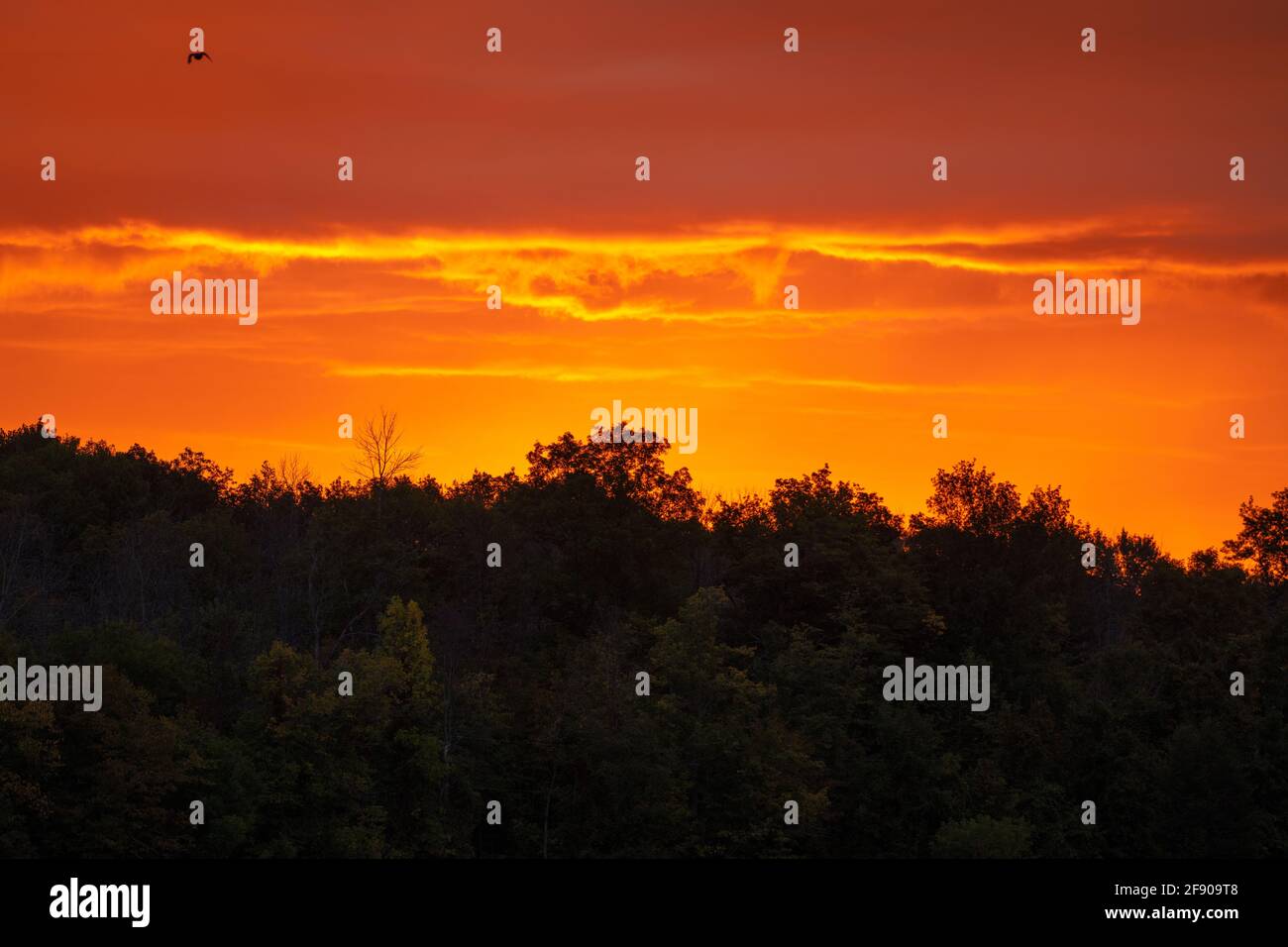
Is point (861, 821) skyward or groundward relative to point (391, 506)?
groundward

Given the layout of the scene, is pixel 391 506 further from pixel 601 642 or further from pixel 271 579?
pixel 601 642

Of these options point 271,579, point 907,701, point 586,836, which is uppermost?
point 271,579

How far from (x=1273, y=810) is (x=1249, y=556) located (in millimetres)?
34645

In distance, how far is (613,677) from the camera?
3295 inches

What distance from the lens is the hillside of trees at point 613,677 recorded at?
230 ft

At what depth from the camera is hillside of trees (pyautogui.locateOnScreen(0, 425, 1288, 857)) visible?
70250 mm
